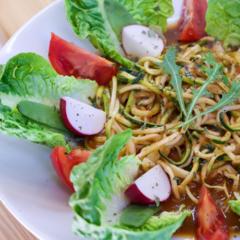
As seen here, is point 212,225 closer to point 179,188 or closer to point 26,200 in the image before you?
point 179,188

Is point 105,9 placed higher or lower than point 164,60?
higher

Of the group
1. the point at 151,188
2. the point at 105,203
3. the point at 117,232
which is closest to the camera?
the point at 117,232

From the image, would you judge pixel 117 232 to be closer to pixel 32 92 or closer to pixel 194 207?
pixel 194 207

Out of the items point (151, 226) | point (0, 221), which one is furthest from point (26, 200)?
point (151, 226)

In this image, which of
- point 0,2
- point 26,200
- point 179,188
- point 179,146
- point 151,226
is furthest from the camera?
point 0,2

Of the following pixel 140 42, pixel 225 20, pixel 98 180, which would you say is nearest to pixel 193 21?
pixel 225 20
